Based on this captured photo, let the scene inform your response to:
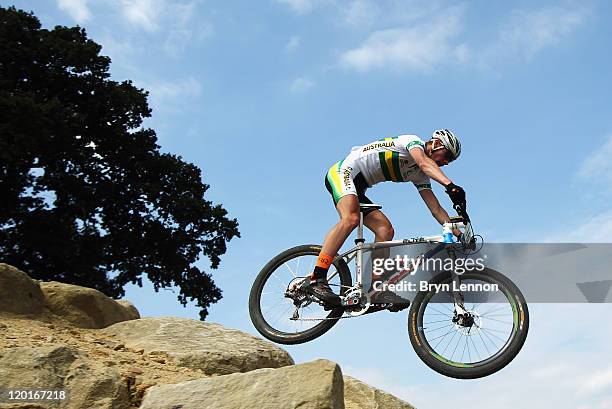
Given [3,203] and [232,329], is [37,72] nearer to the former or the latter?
[3,203]

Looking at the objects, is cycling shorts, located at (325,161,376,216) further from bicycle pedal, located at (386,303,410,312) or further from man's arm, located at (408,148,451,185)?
bicycle pedal, located at (386,303,410,312)

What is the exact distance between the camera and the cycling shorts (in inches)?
375

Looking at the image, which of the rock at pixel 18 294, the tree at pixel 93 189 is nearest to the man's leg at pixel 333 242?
the rock at pixel 18 294

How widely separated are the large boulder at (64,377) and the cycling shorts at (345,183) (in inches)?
135

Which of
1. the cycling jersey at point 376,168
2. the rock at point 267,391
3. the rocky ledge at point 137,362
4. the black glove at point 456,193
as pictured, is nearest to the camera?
the rock at point 267,391

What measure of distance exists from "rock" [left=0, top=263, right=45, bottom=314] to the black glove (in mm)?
7050

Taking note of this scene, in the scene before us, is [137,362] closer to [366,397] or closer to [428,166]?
[366,397]

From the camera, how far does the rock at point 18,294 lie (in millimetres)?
11938

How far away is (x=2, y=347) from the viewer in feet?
32.7

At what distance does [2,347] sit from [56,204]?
19970mm

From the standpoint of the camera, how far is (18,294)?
1212 centimetres

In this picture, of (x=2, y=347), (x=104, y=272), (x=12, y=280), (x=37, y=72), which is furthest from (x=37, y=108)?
(x=2, y=347)

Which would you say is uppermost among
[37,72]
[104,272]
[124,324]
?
[37,72]

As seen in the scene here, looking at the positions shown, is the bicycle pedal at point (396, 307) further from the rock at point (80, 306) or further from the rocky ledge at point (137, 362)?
the rock at point (80, 306)
